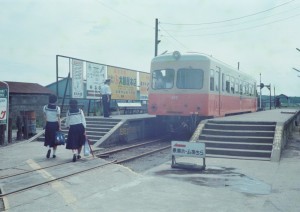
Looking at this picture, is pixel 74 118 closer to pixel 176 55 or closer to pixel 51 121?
pixel 51 121

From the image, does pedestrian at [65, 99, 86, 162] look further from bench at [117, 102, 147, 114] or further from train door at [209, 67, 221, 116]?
bench at [117, 102, 147, 114]

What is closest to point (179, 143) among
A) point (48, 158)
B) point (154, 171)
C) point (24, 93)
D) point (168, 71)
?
point (154, 171)

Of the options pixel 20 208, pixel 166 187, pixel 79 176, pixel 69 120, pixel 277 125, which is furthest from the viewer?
pixel 277 125

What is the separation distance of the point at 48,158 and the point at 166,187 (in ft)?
14.5

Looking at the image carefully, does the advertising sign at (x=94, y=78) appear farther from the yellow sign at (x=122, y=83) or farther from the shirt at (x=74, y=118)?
the shirt at (x=74, y=118)

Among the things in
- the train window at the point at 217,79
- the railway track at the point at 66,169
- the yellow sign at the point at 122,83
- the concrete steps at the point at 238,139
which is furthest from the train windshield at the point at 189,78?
the yellow sign at the point at 122,83

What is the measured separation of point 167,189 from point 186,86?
346 inches

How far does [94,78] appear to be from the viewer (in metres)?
18.7

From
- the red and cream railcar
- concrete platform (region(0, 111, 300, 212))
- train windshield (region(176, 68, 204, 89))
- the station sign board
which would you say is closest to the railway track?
concrete platform (region(0, 111, 300, 212))

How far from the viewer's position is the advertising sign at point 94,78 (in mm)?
18281

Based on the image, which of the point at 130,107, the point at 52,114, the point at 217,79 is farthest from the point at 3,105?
the point at 130,107

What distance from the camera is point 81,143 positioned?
31.7ft

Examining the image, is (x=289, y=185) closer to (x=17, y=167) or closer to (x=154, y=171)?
(x=154, y=171)

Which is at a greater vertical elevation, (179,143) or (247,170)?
(179,143)
